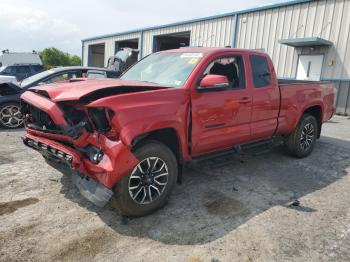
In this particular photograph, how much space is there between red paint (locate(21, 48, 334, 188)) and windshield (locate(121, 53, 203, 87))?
0.13 meters

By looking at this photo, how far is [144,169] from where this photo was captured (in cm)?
356

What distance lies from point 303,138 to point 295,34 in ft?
33.5

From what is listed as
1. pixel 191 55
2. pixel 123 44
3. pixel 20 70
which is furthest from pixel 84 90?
pixel 123 44

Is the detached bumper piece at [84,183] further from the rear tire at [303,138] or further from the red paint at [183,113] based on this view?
the rear tire at [303,138]

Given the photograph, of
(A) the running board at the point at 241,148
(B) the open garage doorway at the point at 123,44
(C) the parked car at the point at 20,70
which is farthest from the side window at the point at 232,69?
(B) the open garage doorway at the point at 123,44

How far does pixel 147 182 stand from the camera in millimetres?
3590

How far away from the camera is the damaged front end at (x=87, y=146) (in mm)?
3242

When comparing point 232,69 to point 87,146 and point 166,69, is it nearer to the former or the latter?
point 166,69

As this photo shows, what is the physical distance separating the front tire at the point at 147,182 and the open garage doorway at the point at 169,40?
1867 cm

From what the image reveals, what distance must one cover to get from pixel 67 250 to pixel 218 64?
3.25m

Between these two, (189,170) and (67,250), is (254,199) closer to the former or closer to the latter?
(189,170)

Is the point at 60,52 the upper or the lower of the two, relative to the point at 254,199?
upper

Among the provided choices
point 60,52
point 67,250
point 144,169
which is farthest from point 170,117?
point 60,52

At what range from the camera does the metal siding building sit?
1328cm
